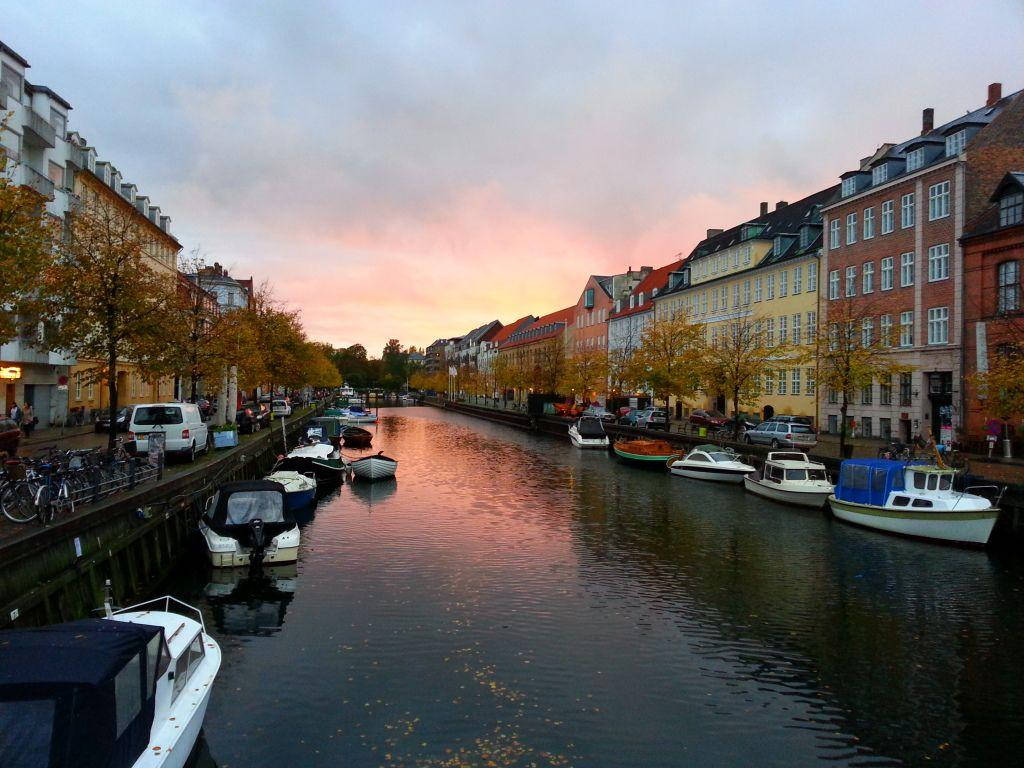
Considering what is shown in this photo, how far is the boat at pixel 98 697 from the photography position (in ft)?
22.9

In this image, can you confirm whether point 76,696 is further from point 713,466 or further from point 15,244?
point 713,466

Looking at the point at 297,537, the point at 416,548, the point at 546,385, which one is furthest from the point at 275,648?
the point at 546,385

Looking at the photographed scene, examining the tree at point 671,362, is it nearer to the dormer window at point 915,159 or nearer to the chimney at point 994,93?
the dormer window at point 915,159

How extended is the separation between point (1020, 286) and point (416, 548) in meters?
34.0

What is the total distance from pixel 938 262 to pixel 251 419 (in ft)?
148

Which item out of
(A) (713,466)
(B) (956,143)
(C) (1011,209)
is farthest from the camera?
(B) (956,143)

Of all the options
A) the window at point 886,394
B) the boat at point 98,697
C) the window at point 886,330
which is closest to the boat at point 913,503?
the window at point 886,330

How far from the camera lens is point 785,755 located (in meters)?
10.8

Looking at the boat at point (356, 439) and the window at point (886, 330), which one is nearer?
the window at point (886, 330)

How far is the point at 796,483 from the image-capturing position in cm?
3138

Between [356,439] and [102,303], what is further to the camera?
[356,439]

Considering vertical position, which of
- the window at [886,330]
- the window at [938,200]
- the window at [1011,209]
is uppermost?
the window at [938,200]

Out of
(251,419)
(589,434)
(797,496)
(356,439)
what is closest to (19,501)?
(797,496)

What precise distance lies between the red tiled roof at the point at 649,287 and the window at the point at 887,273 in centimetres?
3861
